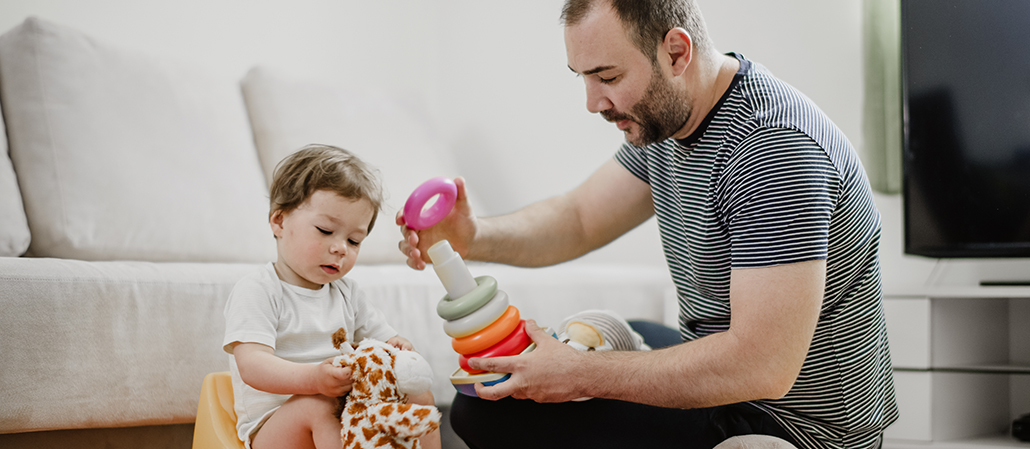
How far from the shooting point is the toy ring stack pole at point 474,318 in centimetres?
82

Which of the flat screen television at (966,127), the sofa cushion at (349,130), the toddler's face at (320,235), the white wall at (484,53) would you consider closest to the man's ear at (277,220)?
the toddler's face at (320,235)

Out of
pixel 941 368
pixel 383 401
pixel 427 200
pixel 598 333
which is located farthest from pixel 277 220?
pixel 941 368

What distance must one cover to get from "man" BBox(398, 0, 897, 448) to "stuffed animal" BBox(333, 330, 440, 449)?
0.08 metres

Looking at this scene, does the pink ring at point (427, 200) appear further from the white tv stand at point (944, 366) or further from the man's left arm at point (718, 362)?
the white tv stand at point (944, 366)

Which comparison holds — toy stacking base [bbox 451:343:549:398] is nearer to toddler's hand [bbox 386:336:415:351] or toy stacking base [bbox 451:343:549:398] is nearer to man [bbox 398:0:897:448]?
man [bbox 398:0:897:448]

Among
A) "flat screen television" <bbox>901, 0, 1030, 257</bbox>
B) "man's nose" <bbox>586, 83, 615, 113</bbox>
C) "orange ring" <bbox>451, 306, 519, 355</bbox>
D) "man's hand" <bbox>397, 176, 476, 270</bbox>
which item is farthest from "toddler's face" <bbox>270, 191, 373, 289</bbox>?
"flat screen television" <bbox>901, 0, 1030, 257</bbox>

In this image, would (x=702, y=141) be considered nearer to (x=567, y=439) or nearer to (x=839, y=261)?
(x=839, y=261)

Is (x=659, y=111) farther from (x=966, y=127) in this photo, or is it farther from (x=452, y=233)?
(x=966, y=127)

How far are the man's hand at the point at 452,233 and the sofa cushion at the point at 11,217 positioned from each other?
1.98 ft

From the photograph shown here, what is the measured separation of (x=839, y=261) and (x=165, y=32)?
164cm

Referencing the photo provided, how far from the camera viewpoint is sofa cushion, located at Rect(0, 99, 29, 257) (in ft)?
3.59

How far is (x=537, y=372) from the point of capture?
83 cm

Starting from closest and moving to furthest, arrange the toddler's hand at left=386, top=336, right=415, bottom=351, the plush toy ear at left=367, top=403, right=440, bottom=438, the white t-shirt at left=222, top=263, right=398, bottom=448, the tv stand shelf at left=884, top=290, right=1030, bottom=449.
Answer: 1. the plush toy ear at left=367, top=403, right=440, bottom=438
2. the white t-shirt at left=222, top=263, right=398, bottom=448
3. the toddler's hand at left=386, top=336, right=415, bottom=351
4. the tv stand shelf at left=884, top=290, right=1030, bottom=449

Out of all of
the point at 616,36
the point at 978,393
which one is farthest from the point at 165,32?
the point at 978,393
